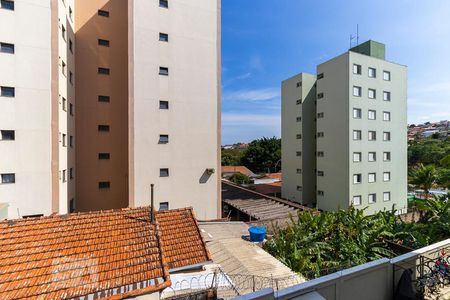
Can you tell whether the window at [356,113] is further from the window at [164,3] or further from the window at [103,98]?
the window at [103,98]

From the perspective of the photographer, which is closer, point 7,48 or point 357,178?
point 7,48

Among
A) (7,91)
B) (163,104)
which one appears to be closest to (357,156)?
(163,104)

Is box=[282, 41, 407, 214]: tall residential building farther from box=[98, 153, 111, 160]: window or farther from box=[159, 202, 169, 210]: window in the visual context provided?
box=[98, 153, 111, 160]: window

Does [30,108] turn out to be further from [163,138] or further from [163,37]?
[163,37]

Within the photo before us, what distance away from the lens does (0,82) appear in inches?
510

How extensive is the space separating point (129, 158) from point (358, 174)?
23989mm

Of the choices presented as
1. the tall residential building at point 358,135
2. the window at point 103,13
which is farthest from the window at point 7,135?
the tall residential building at point 358,135

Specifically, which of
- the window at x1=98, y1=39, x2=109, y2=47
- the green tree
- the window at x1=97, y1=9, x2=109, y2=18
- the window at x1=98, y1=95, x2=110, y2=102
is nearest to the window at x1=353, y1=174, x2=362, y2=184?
the window at x1=98, y1=95, x2=110, y2=102

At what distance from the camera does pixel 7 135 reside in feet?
43.5

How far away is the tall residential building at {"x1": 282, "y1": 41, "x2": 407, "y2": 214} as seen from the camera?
25.4 meters

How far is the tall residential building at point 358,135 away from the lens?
25.4 meters

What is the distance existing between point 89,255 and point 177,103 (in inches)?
533

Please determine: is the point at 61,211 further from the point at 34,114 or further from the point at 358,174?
the point at 358,174

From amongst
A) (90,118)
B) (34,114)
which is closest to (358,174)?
(90,118)
